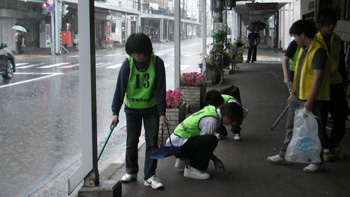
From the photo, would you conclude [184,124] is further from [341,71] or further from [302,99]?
[341,71]

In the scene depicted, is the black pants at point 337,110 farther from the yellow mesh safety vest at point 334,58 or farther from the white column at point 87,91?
the white column at point 87,91

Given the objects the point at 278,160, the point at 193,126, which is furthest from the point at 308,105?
the point at 193,126

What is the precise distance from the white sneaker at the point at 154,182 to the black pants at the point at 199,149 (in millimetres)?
416

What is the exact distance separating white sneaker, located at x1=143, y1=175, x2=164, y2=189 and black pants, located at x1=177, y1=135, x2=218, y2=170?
0.42 metres

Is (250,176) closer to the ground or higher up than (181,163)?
closer to the ground

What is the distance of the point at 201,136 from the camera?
16.1ft

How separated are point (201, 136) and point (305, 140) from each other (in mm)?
1170

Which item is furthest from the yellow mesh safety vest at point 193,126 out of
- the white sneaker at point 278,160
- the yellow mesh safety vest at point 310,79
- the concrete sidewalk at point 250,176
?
the white sneaker at point 278,160

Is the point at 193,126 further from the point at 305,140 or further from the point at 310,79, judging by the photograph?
the point at 310,79

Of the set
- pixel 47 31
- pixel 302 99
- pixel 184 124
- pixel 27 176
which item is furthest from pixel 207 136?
pixel 47 31

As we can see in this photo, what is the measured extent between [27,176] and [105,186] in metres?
1.96

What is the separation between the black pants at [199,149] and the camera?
4875 mm

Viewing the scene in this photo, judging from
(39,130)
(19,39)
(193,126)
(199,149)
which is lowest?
(39,130)

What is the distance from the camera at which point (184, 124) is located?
16.9 ft
